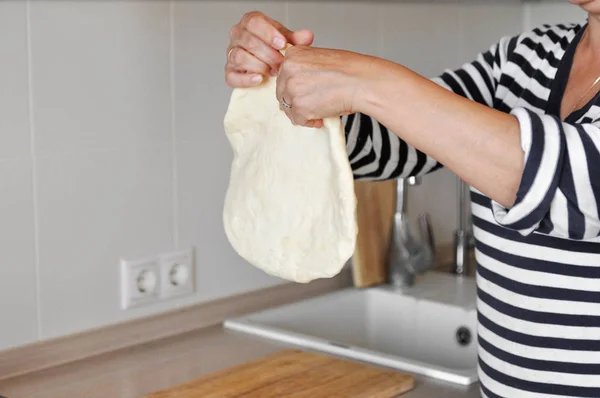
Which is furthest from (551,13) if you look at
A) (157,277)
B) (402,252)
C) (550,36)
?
(157,277)

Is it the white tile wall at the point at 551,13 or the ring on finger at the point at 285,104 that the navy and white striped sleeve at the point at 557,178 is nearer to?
the ring on finger at the point at 285,104

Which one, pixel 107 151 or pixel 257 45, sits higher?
pixel 257 45

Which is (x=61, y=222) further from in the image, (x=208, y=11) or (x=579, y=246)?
(x=579, y=246)

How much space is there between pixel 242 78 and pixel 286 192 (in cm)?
19

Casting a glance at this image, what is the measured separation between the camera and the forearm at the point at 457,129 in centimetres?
99

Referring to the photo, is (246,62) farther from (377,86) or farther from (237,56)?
(377,86)

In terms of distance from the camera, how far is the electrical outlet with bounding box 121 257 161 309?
5.61 feet

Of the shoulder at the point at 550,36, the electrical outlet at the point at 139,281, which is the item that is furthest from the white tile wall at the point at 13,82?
the shoulder at the point at 550,36

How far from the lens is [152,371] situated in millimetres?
1598

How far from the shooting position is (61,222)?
1601 millimetres

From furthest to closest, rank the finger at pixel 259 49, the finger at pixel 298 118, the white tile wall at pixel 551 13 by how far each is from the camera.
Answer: the white tile wall at pixel 551 13 < the finger at pixel 259 49 < the finger at pixel 298 118

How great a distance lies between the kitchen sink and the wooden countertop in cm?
11

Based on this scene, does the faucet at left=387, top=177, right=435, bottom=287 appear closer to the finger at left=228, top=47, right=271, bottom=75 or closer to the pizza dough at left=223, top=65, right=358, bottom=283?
the pizza dough at left=223, top=65, right=358, bottom=283

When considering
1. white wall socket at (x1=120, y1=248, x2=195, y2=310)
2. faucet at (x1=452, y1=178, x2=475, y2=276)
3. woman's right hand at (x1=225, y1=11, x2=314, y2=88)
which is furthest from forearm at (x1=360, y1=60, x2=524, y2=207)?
faucet at (x1=452, y1=178, x2=475, y2=276)
